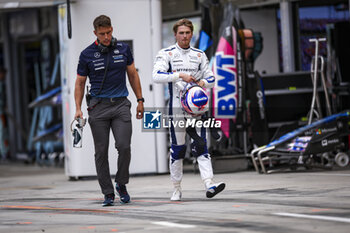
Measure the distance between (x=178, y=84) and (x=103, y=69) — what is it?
2.68 feet

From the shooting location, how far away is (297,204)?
24.0ft

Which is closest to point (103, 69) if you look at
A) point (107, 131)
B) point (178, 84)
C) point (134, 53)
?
point (107, 131)

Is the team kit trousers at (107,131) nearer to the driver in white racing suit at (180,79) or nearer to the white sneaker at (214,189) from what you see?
the driver in white racing suit at (180,79)

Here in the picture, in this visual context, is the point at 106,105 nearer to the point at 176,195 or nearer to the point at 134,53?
the point at 176,195

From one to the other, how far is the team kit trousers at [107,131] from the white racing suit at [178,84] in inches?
18.7

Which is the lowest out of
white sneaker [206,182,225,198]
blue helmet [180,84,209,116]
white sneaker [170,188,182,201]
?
white sneaker [170,188,182,201]

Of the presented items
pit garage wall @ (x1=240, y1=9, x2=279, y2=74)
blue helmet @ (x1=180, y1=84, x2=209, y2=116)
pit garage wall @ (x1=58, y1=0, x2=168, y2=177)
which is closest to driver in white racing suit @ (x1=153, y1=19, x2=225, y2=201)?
blue helmet @ (x1=180, y1=84, x2=209, y2=116)

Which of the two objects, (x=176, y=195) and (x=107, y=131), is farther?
(x=107, y=131)

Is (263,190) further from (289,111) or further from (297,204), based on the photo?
(289,111)

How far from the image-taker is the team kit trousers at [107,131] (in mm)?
8578

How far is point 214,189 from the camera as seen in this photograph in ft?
27.2

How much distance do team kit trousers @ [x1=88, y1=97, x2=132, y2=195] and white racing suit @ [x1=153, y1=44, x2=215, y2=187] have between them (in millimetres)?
476

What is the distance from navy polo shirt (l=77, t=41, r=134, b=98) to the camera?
8.59 meters

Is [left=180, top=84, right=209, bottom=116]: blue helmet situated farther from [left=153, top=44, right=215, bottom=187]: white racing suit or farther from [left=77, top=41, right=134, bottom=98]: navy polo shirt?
[left=77, top=41, right=134, bottom=98]: navy polo shirt
